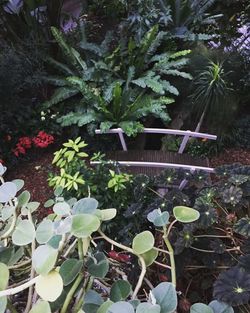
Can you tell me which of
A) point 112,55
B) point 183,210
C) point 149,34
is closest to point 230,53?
point 149,34

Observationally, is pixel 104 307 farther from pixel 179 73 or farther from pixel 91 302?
pixel 179 73

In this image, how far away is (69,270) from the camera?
0.79 metres

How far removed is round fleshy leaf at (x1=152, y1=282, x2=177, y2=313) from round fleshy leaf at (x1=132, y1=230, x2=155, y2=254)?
0.35 ft

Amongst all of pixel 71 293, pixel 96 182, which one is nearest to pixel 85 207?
pixel 71 293

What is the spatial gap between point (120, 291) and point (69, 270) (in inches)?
4.5

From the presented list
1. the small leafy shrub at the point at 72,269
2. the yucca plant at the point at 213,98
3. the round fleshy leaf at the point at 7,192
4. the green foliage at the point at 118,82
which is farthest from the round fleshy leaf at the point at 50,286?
the yucca plant at the point at 213,98

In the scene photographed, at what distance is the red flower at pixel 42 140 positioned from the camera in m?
4.15

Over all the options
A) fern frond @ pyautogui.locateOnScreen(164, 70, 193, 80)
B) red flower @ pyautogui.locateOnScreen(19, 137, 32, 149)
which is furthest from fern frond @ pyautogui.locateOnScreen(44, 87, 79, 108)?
fern frond @ pyautogui.locateOnScreen(164, 70, 193, 80)

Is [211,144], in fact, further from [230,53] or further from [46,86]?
[46,86]

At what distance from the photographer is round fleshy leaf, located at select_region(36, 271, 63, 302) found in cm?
73

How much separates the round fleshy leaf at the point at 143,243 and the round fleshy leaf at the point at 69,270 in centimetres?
13

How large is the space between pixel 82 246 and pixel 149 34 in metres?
3.89

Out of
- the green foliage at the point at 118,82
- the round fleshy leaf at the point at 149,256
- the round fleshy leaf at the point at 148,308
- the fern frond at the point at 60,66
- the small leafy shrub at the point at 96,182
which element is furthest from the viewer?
the fern frond at the point at 60,66

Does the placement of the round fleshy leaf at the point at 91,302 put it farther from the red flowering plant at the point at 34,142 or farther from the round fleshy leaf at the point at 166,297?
the red flowering plant at the point at 34,142
